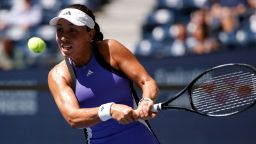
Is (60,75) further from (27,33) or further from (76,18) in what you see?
(27,33)

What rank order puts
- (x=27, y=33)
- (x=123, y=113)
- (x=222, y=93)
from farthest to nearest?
(x=27, y=33) < (x=222, y=93) < (x=123, y=113)

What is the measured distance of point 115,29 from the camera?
11172mm

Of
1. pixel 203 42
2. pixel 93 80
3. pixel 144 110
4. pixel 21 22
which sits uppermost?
pixel 93 80

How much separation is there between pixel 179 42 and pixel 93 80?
14.8 feet

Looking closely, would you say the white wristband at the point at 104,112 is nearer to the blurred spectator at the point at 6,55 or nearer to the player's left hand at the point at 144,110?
the player's left hand at the point at 144,110

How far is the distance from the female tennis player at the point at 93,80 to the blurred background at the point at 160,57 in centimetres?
275

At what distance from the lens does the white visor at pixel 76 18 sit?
4.06 m

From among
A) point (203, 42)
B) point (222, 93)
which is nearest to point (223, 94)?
point (222, 93)

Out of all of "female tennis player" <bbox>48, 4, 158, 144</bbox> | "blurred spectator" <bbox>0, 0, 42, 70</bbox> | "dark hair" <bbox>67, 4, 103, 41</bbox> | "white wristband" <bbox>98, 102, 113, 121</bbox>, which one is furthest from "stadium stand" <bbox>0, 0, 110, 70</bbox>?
"white wristband" <bbox>98, 102, 113, 121</bbox>

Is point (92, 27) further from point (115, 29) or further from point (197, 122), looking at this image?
point (115, 29)

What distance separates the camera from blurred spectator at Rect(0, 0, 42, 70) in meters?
10.4

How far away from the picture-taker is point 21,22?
10.5m

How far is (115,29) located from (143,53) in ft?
6.84

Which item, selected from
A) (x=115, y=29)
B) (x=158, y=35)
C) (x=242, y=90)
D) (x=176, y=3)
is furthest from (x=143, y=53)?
(x=242, y=90)
